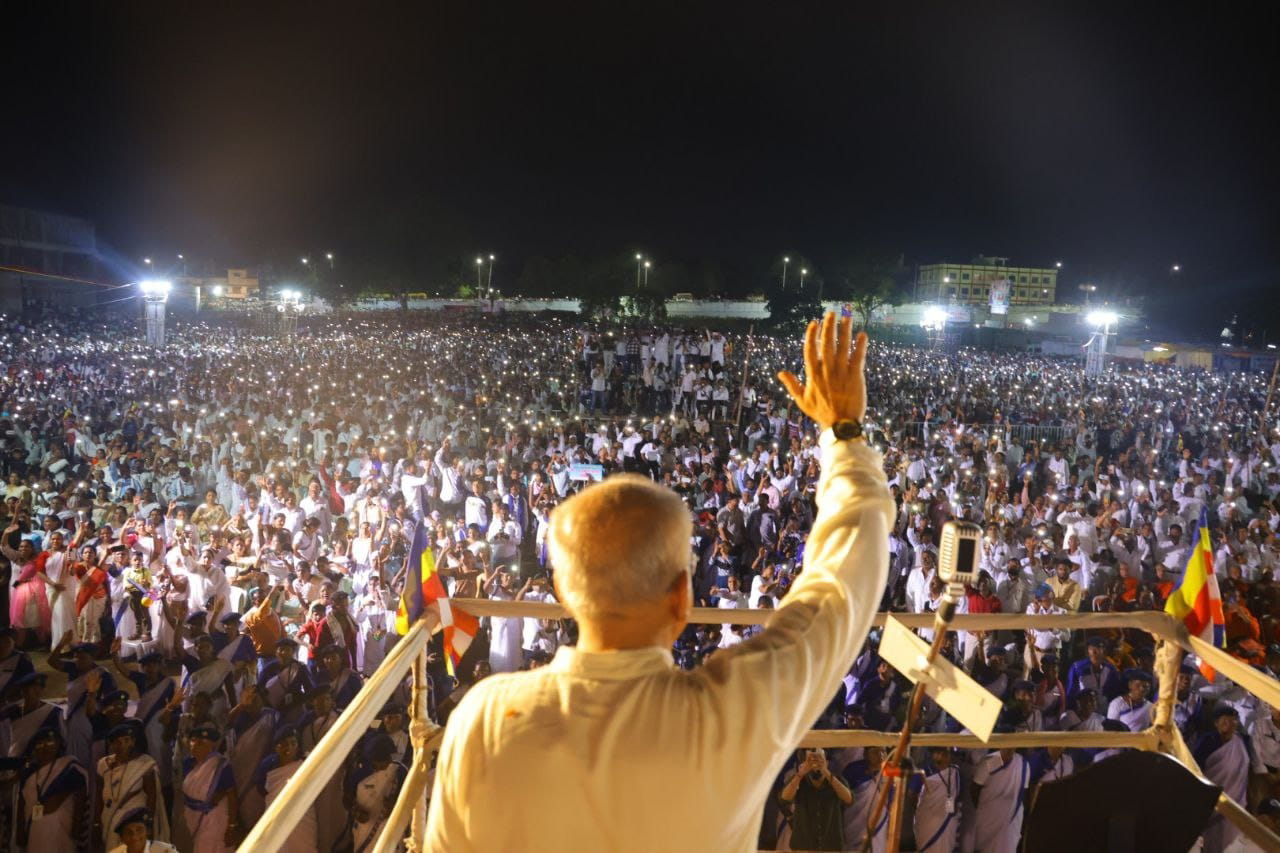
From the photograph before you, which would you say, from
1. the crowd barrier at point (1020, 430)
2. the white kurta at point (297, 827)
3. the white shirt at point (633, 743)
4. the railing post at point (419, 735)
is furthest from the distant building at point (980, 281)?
the white shirt at point (633, 743)

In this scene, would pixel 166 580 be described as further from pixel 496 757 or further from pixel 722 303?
pixel 722 303

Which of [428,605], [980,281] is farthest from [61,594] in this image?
[980,281]

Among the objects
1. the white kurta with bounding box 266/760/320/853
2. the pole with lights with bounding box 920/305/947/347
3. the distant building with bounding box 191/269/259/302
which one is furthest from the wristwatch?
the distant building with bounding box 191/269/259/302

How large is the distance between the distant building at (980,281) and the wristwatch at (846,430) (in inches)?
3003

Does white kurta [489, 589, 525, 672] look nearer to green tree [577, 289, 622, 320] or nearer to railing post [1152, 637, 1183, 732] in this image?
railing post [1152, 637, 1183, 732]

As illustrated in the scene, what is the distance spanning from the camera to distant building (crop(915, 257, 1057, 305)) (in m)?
75.3

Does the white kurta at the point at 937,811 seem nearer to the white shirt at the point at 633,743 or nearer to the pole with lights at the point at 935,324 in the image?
the white shirt at the point at 633,743

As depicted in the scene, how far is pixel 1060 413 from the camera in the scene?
15.3 m

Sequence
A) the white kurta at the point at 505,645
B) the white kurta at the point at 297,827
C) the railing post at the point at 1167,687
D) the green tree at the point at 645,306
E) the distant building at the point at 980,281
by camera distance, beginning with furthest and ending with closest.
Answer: the distant building at the point at 980,281
the green tree at the point at 645,306
the white kurta at the point at 505,645
the white kurta at the point at 297,827
the railing post at the point at 1167,687

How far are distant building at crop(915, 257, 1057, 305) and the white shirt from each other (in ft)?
251

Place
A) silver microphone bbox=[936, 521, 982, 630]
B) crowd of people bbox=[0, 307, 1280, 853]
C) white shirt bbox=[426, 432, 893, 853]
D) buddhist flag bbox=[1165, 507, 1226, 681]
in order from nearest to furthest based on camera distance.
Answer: white shirt bbox=[426, 432, 893, 853] → silver microphone bbox=[936, 521, 982, 630] → buddhist flag bbox=[1165, 507, 1226, 681] → crowd of people bbox=[0, 307, 1280, 853]

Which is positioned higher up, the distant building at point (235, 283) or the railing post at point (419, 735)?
the distant building at point (235, 283)

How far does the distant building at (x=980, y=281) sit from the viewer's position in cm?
7531

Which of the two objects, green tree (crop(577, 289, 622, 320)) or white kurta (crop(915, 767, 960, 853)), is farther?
green tree (crop(577, 289, 622, 320))
